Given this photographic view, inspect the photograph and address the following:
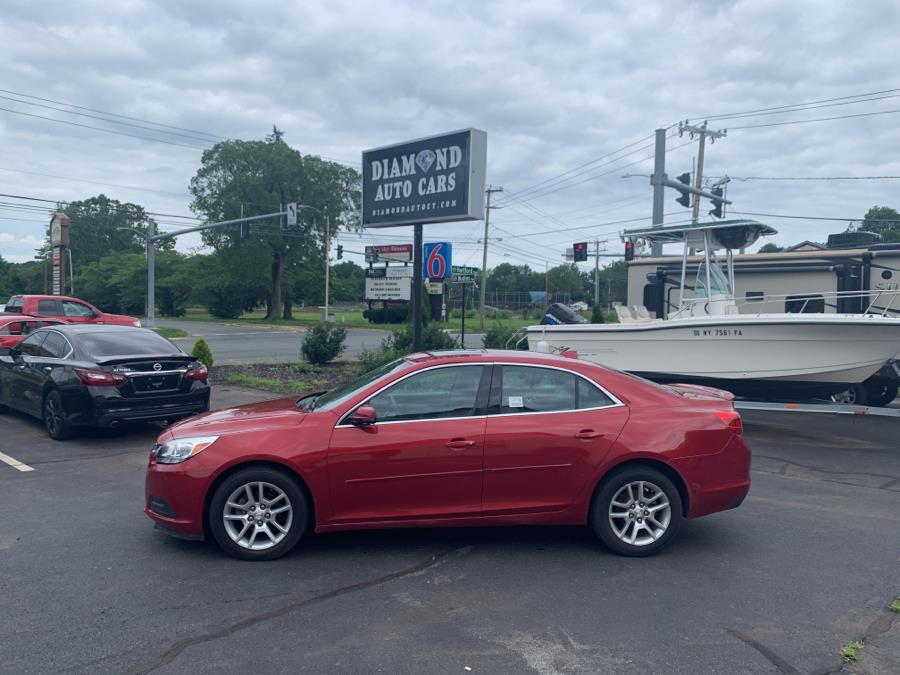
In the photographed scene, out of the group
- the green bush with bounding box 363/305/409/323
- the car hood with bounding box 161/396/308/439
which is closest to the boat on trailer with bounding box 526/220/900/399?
the car hood with bounding box 161/396/308/439

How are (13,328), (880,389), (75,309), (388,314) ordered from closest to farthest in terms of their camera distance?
(880,389) < (13,328) < (75,309) < (388,314)

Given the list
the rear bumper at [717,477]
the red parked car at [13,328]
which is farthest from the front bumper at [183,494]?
the red parked car at [13,328]

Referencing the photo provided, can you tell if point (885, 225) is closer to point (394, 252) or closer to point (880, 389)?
point (394, 252)

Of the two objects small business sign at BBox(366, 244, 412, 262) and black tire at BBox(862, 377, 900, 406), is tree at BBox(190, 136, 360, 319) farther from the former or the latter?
black tire at BBox(862, 377, 900, 406)

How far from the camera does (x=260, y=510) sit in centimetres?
523

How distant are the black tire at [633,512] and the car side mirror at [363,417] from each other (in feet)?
5.51

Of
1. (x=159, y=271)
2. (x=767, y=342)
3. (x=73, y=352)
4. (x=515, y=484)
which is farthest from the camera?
(x=159, y=271)

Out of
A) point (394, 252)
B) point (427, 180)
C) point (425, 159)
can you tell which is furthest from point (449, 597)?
point (394, 252)

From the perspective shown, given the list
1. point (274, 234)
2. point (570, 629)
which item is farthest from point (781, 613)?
point (274, 234)

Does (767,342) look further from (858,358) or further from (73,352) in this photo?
(73,352)

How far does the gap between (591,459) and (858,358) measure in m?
6.35

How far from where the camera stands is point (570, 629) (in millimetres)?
4238

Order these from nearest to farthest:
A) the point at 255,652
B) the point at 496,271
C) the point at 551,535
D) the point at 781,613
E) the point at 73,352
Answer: the point at 255,652 < the point at 781,613 < the point at 551,535 < the point at 73,352 < the point at 496,271

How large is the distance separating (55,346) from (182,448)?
610cm
